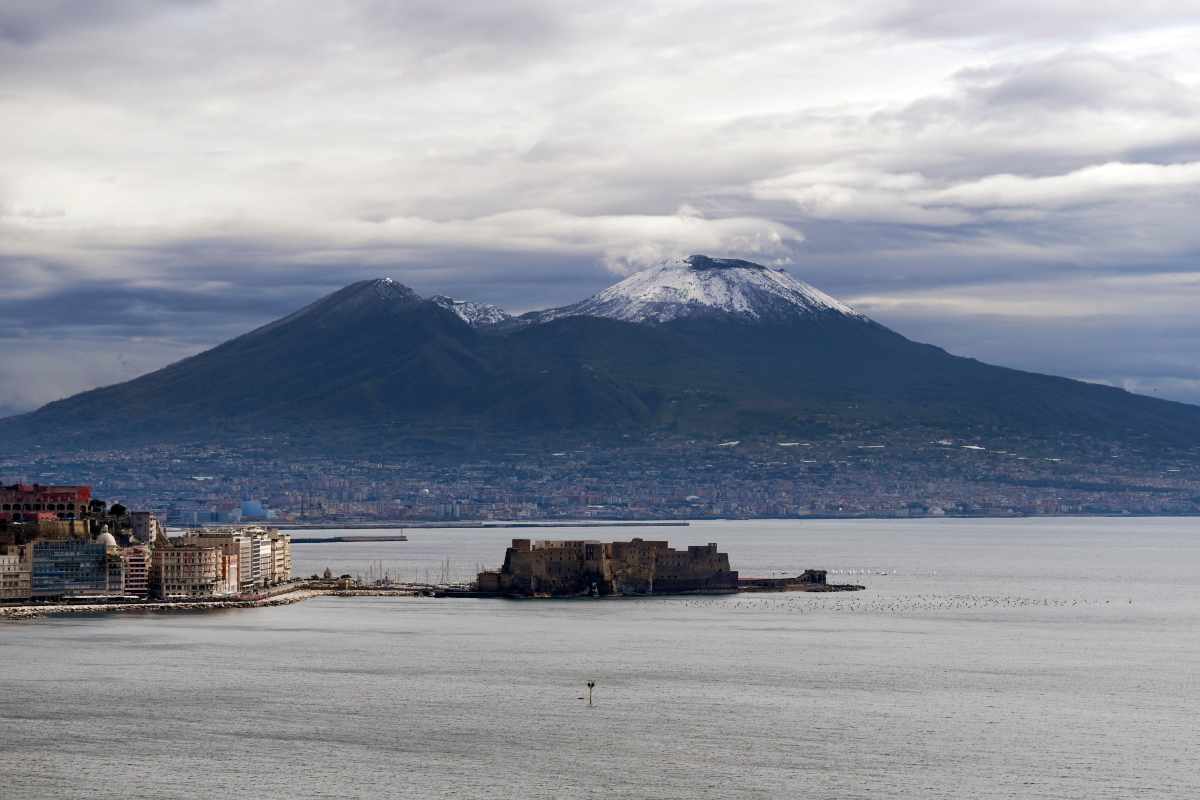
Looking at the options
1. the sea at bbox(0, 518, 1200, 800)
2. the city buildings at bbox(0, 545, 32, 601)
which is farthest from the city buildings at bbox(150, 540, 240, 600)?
the city buildings at bbox(0, 545, 32, 601)

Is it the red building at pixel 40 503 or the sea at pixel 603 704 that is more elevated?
the red building at pixel 40 503

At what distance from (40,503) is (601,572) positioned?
131 feet

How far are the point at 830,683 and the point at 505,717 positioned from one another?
16939 millimetres

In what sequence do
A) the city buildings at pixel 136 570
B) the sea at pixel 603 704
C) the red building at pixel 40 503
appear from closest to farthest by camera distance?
the sea at pixel 603 704
the city buildings at pixel 136 570
the red building at pixel 40 503

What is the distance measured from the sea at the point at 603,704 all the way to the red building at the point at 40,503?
2360 centimetres

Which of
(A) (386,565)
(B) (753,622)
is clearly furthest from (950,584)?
(A) (386,565)

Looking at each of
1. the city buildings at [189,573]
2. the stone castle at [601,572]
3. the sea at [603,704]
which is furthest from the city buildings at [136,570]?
the stone castle at [601,572]

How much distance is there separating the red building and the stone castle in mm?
29212

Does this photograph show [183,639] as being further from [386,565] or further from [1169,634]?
[386,565]

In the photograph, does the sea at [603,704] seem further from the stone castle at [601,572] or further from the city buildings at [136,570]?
the stone castle at [601,572]

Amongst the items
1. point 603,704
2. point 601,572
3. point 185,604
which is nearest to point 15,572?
point 185,604

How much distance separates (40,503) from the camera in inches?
5709

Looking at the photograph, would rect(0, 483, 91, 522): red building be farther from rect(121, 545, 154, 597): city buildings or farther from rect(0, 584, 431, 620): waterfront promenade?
rect(0, 584, 431, 620): waterfront promenade

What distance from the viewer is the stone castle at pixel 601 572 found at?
140 m
